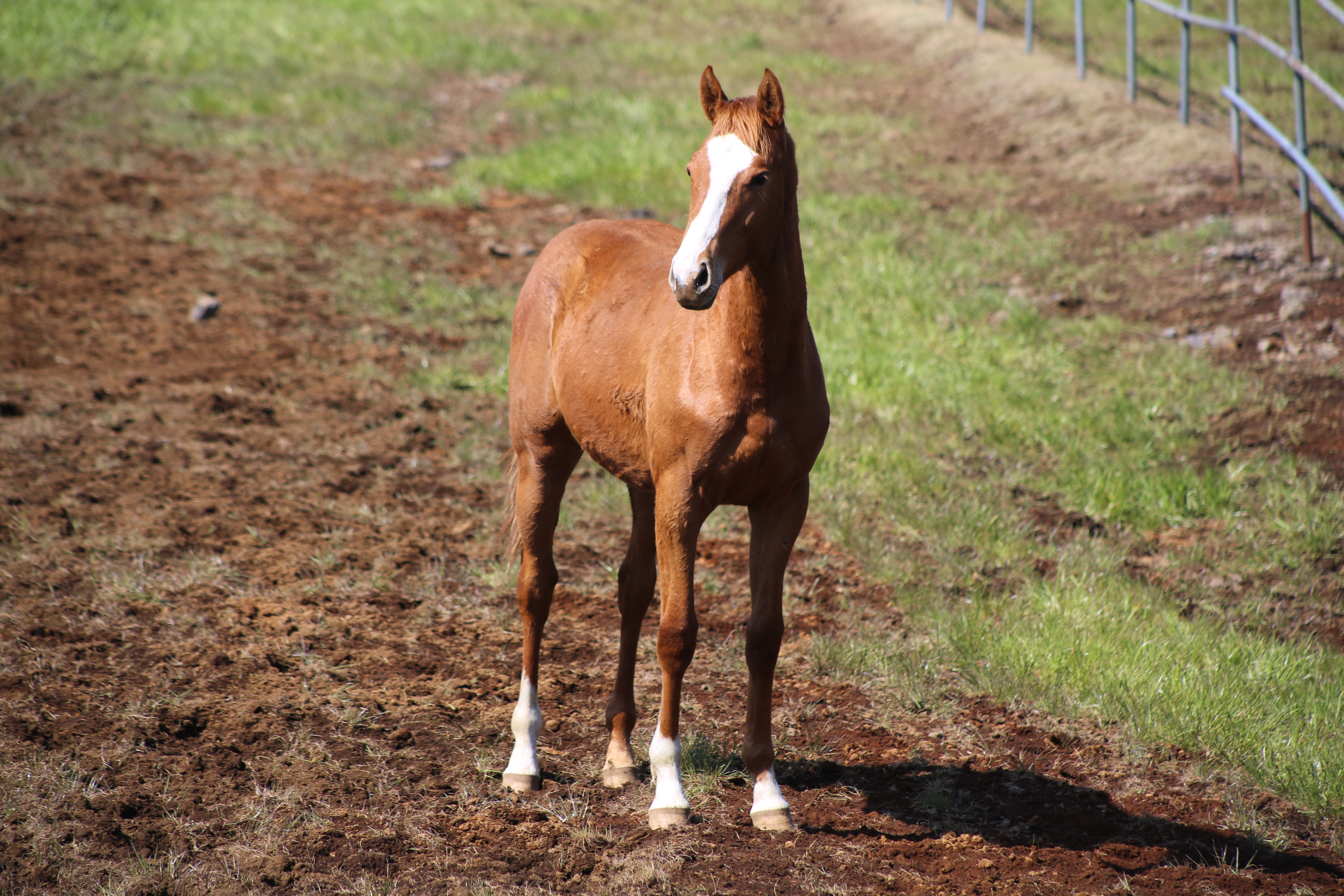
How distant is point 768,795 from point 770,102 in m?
2.31

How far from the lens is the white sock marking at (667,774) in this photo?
352 centimetres

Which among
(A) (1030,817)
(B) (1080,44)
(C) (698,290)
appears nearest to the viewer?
(C) (698,290)

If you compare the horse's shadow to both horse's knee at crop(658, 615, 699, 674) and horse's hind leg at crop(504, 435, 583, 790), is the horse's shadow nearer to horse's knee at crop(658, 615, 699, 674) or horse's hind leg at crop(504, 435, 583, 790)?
horse's knee at crop(658, 615, 699, 674)

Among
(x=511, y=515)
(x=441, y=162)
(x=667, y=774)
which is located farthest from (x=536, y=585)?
(x=441, y=162)

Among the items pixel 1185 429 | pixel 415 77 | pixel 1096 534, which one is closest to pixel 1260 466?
pixel 1185 429

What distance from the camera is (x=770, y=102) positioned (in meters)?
3.13

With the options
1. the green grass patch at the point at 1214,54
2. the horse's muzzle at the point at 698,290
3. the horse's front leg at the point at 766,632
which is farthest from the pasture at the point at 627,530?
the horse's muzzle at the point at 698,290

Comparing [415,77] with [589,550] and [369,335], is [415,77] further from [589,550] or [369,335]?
[589,550]

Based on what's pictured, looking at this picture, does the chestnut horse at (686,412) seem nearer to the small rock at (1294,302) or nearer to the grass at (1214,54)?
the small rock at (1294,302)

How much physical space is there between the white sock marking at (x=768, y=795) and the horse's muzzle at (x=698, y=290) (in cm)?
171

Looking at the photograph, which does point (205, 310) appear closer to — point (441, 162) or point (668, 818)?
point (441, 162)

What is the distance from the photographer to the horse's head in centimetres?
288

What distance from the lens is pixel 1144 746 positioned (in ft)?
13.4

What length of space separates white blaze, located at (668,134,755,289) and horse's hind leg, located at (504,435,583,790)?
1399 millimetres
